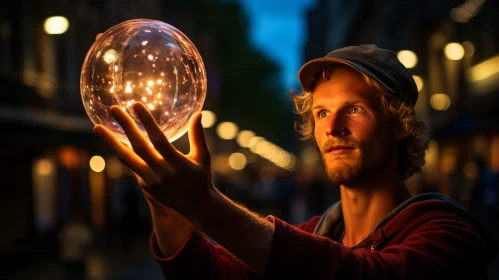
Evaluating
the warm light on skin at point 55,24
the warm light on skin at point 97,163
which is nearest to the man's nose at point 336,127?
the warm light on skin at point 55,24

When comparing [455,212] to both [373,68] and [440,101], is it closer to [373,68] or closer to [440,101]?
[373,68]

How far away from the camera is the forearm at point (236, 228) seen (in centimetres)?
169

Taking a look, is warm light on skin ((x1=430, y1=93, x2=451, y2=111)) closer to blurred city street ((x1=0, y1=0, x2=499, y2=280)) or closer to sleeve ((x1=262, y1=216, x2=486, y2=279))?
blurred city street ((x1=0, y1=0, x2=499, y2=280))

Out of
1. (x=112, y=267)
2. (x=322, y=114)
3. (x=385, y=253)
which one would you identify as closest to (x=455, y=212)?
(x=385, y=253)

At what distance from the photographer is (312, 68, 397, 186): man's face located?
2.47 m

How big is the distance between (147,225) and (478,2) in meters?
14.2

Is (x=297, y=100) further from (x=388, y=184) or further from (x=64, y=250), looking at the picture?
(x=64, y=250)

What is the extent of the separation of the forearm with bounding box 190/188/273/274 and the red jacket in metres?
0.03

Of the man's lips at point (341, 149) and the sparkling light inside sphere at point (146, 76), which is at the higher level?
the sparkling light inside sphere at point (146, 76)

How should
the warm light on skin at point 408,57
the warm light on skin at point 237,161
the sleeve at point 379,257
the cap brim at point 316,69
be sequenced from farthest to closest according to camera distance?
the warm light on skin at point 237,161
the warm light on skin at point 408,57
the cap brim at point 316,69
the sleeve at point 379,257

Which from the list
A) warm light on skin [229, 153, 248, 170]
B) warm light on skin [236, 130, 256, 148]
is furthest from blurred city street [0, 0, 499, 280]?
warm light on skin [229, 153, 248, 170]

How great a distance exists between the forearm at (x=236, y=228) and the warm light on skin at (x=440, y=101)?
28.8 meters

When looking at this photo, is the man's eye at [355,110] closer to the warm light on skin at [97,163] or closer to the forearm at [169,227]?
the forearm at [169,227]

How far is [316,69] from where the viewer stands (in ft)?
8.61
